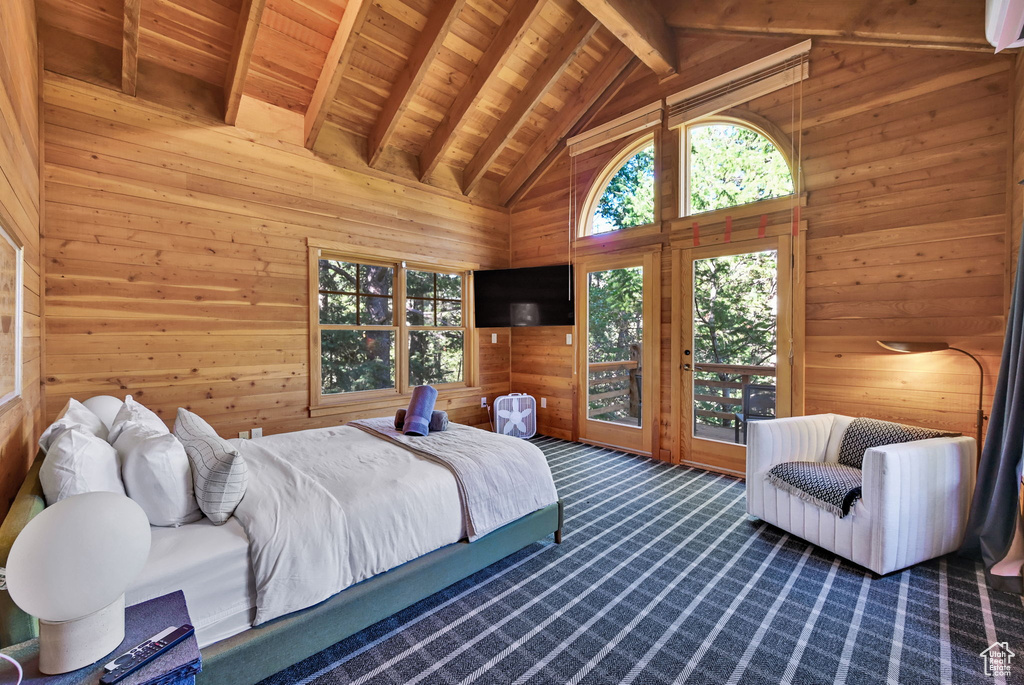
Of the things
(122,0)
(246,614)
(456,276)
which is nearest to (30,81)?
(122,0)

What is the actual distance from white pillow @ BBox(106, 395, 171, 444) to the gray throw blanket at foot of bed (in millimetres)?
1135

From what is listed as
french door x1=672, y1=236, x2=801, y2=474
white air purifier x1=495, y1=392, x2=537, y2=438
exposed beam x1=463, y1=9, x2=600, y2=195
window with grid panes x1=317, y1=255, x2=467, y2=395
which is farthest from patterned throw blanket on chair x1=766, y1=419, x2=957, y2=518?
exposed beam x1=463, y1=9, x2=600, y2=195

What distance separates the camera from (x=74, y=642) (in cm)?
91

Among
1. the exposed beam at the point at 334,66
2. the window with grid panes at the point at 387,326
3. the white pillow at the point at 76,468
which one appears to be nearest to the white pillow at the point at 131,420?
the white pillow at the point at 76,468

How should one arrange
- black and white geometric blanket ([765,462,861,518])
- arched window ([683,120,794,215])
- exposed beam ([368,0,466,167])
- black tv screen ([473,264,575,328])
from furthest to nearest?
1. black tv screen ([473,264,575,328])
2. arched window ([683,120,794,215])
3. exposed beam ([368,0,466,167])
4. black and white geometric blanket ([765,462,861,518])

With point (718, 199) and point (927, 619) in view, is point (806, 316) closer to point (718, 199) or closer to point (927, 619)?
point (718, 199)

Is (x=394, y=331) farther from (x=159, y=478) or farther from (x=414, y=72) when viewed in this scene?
(x=159, y=478)

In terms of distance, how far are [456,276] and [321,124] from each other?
2047 mm

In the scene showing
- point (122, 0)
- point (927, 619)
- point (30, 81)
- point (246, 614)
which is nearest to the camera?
point (246, 614)

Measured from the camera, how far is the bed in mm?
1392

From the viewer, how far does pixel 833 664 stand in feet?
5.45

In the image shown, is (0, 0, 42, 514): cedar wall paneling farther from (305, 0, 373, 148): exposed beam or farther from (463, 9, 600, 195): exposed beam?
(463, 9, 600, 195): exposed beam

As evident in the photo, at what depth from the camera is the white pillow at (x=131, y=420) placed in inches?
71.4

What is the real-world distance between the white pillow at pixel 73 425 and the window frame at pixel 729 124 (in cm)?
433
